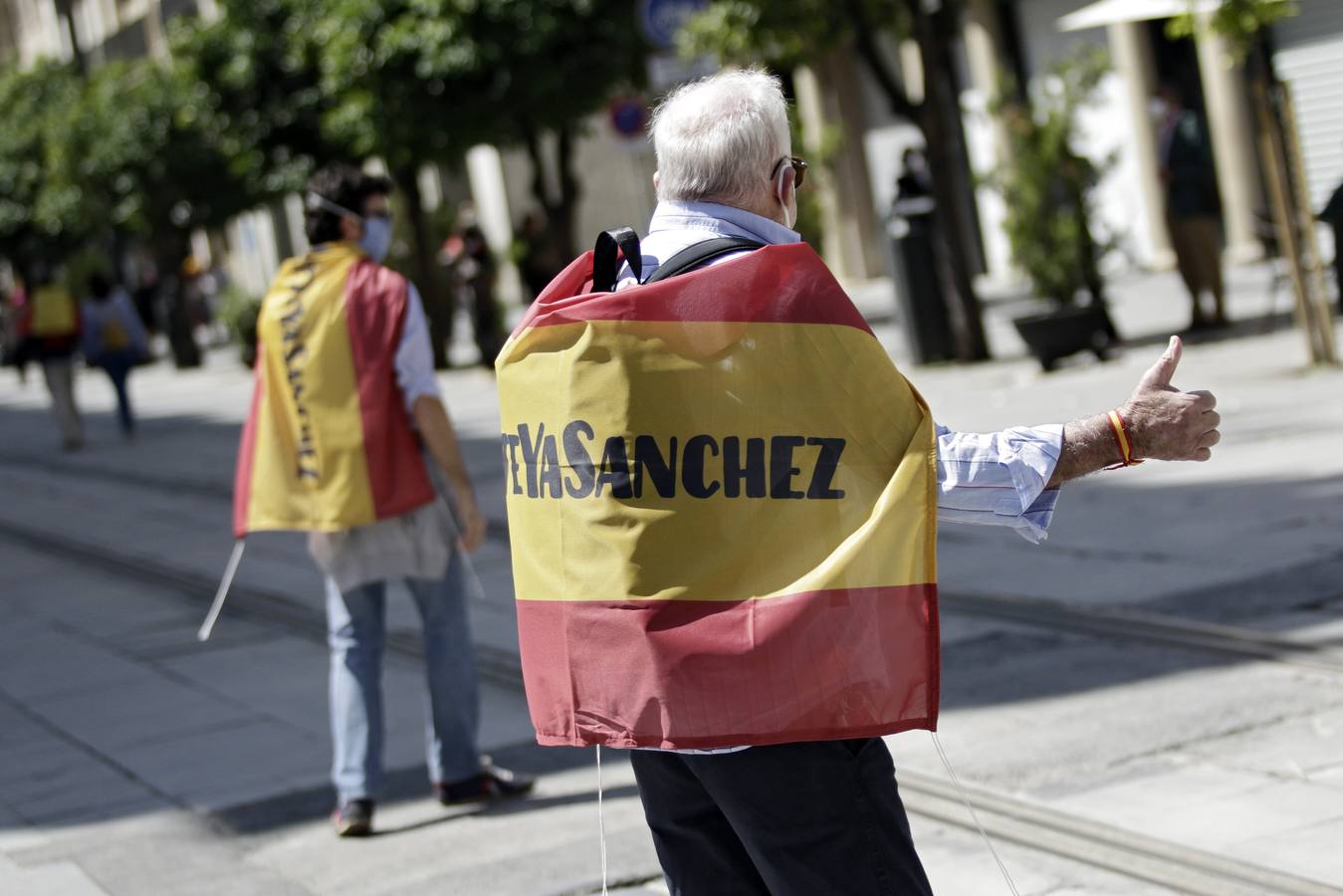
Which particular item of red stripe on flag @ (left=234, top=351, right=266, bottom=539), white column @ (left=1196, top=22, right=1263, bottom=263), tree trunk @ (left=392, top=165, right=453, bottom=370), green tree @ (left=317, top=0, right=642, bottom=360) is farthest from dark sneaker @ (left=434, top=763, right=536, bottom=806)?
tree trunk @ (left=392, top=165, right=453, bottom=370)

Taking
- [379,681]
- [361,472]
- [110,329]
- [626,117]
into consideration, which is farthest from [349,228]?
[110,329]

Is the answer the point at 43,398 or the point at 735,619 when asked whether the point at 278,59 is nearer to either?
the point at 43,398

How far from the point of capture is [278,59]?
22812 mm

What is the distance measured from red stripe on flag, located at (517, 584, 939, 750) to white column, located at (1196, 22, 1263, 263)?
17.5 metres

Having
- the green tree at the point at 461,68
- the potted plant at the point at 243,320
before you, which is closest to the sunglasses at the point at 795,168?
the green tree at the point at 461,68

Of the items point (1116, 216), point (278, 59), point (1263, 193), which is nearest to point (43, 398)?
point (278, 59)

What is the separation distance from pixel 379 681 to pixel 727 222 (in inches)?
124

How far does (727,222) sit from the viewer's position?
2801mm

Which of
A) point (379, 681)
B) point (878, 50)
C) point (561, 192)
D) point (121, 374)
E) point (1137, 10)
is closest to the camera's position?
point (379, 681)

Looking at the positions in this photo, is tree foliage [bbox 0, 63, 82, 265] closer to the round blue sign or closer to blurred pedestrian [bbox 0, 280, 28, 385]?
blurred pedestrian [bbox 0, 280, 28, 385]

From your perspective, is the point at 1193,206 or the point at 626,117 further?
the point at 626,117

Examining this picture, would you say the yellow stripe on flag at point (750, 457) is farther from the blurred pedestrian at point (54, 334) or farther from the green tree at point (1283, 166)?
the blurred pedestrian at point (54, 334)

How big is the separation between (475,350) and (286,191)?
11.7 feet

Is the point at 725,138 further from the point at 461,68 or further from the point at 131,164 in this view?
the point at 131,164
